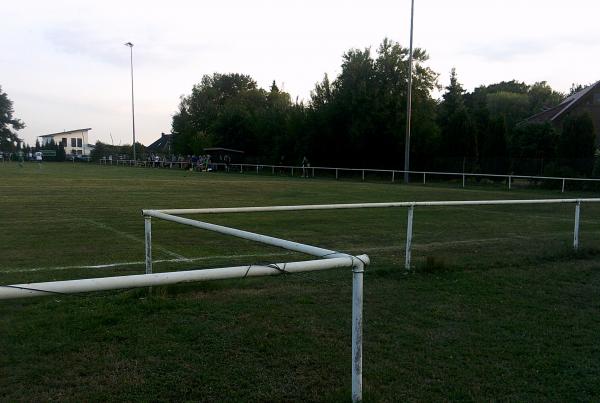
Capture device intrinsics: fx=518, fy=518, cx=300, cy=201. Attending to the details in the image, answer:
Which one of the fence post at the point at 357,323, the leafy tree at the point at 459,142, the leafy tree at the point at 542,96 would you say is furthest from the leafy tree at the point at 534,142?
the leafy tree at the point at 542,96

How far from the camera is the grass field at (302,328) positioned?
3764mm

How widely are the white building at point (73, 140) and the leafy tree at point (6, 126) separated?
968 cm

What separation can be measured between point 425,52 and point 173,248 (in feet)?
126

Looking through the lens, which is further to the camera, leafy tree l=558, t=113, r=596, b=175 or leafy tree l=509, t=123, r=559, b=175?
leafy tree l=509, t=123, r=559, b=175

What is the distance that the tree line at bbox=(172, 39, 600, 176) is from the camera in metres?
31.8

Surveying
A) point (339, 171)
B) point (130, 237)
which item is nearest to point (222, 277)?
point (130, 237)

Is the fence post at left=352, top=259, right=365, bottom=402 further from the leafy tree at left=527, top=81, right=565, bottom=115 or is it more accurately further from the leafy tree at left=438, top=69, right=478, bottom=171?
the leafy tree at left=527, top=81, right=565, bottom=115

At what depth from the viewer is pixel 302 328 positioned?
4984 mm

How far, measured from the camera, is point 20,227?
36.8 ft

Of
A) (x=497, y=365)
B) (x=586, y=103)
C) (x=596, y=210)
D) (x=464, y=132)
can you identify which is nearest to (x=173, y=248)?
(x=497, y=365)

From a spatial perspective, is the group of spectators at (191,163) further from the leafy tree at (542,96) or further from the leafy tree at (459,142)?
the leafy tree at (542,96)

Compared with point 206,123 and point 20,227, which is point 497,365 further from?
point 206,123

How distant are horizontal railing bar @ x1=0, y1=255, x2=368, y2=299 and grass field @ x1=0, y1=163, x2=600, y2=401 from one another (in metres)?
1.18

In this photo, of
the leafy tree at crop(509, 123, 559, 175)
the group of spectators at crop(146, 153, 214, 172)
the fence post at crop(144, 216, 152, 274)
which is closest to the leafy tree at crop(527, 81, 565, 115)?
the leafy tree at crop(509, 123, 559, 175)
